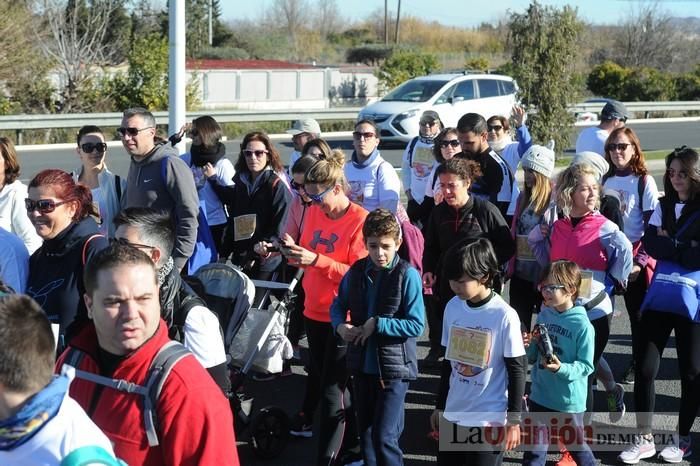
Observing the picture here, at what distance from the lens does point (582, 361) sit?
205 inches

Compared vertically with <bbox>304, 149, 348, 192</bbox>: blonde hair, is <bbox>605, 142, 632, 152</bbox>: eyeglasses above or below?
above

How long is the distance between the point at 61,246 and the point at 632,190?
433 cm

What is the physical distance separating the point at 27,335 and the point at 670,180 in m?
4.60

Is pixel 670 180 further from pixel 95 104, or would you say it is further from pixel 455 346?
pixel 95 104

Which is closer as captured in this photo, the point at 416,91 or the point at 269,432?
the point at 269,432

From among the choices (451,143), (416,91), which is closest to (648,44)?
(416,91)

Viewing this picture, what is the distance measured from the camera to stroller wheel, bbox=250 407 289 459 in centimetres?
579

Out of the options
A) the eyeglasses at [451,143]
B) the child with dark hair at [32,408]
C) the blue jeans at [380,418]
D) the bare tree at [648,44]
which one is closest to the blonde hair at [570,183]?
the blue jeans at [380,418]

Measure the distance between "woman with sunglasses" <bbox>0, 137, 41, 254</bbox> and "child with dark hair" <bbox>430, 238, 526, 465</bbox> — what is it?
2.55m

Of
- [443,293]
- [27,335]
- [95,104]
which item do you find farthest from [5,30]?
[27,335]

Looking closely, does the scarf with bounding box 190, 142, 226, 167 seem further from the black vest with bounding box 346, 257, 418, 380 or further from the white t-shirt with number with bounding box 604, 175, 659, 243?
the white t-shirt with number with bounding box 604, 175, 659, 243

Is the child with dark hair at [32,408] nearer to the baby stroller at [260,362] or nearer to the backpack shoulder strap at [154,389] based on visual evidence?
the backpack shoulder strap at [154,389]

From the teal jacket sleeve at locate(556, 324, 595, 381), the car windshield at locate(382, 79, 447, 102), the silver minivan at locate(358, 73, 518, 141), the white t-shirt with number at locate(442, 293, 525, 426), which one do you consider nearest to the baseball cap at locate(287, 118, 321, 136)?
the teal jacket sleeve at locate(556, 324, 595, 381)

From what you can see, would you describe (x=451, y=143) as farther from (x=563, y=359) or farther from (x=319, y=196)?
(x=563, y=359)
